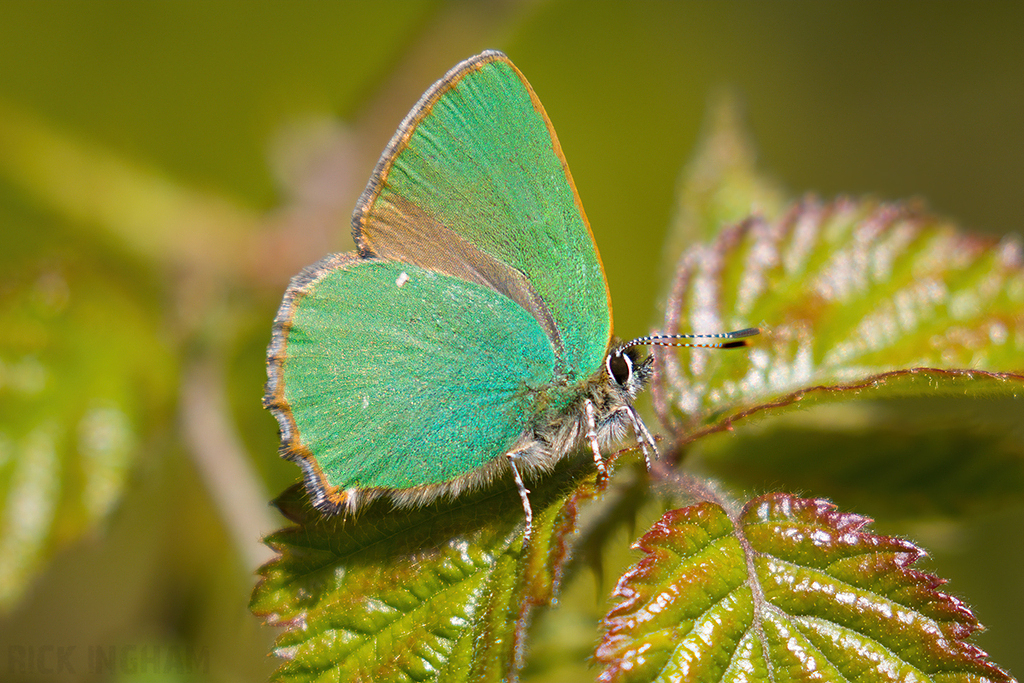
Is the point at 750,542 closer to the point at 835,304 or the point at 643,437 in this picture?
the point at 643,437

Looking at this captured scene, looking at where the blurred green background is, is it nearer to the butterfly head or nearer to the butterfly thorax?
the butterfly thorax

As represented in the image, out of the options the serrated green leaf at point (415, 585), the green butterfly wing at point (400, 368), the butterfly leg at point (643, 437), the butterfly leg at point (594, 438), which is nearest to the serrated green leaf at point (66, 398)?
the green butterfly wing at point (400, 368)

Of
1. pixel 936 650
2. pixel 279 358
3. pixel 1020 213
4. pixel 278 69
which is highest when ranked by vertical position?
pixel 278 69

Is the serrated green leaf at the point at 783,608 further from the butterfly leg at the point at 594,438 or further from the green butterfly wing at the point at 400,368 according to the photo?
the green butterfly wing at the point at 400,368

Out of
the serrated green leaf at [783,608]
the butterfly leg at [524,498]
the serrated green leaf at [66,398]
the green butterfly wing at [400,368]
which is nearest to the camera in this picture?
the serrated green leaf at [783,608]

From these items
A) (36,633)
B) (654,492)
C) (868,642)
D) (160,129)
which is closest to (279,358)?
(654,492)

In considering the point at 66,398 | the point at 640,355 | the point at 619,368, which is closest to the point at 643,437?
the point at 619,368

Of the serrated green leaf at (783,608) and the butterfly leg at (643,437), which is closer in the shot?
the serrated green leaf at (783,608)

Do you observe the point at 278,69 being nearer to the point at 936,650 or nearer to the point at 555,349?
the point at 555,349
